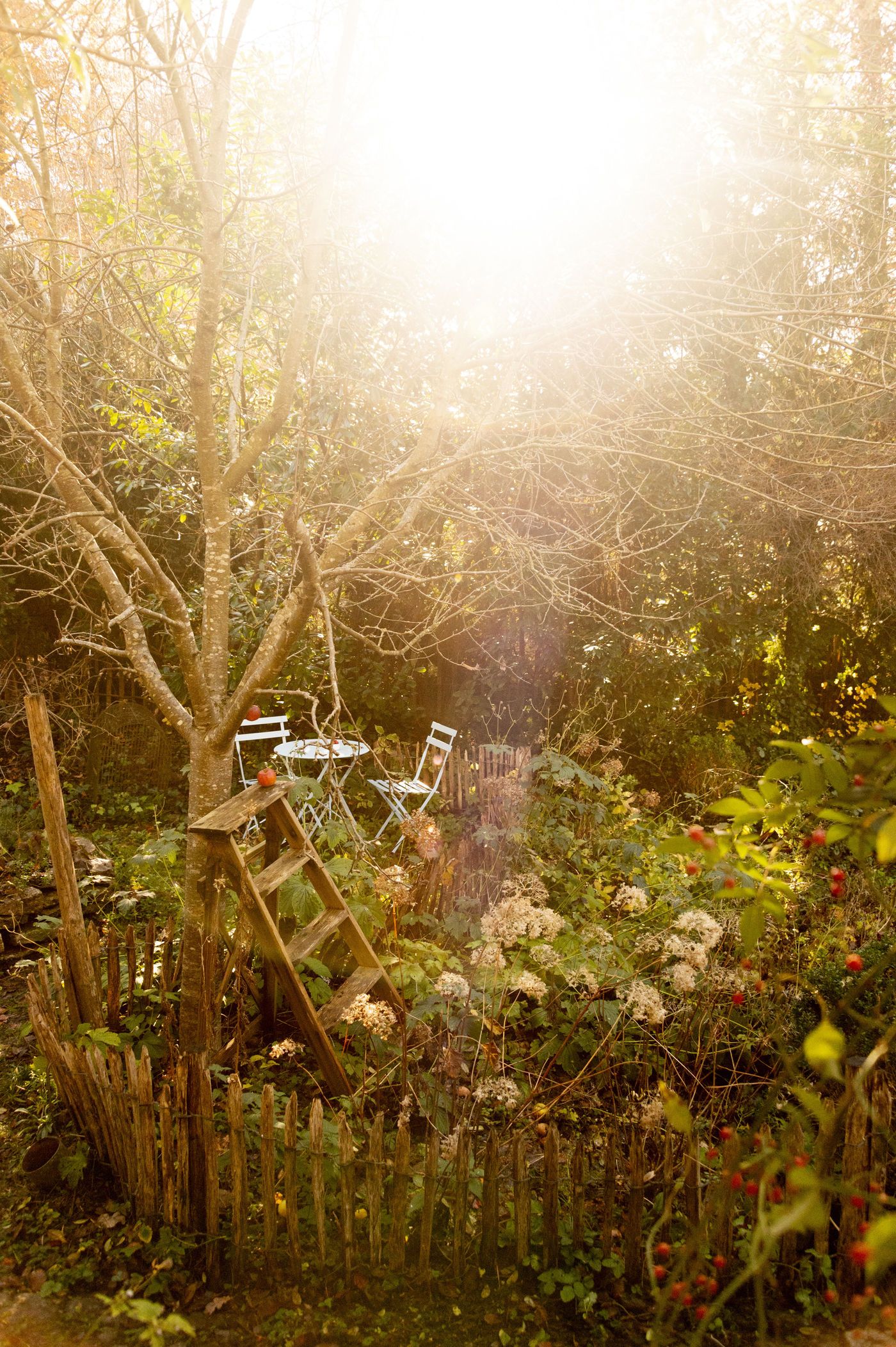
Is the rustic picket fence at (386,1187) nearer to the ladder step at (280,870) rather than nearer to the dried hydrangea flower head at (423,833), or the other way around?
the ladder step at (280,870)

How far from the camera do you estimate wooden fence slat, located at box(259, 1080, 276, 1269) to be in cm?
232

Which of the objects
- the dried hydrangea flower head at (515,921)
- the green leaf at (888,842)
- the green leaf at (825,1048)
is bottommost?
the dried hydrangea flower head at (515,921)

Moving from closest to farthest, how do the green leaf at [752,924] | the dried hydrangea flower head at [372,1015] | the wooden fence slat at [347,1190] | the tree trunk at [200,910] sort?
the green leaf at [752,924]
the wooden fence slat at [347,1190]
the dried hydrangea flower head at [372,1015]
the tree trunk at [200,910]

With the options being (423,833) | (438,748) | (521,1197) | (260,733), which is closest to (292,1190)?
(521,1197)

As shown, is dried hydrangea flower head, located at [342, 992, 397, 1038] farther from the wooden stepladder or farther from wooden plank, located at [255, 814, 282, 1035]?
wooden plank, located at [255, 814, 282, 1035]

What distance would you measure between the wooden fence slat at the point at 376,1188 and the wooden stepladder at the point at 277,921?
1.92 feet

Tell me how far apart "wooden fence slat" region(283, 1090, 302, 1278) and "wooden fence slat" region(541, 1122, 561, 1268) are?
0.77m

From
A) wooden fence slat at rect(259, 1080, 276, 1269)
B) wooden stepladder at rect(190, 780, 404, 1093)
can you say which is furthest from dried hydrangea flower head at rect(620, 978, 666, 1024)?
wooden fence slat at rect(259, 1080, 276, 1269)

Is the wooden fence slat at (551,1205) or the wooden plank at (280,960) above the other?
the wooden plank at (280,960)

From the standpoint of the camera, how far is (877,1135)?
2375 millimetres

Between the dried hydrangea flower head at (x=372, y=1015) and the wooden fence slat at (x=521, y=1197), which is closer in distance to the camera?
the wooden fence slat at (x=521, y=1197)

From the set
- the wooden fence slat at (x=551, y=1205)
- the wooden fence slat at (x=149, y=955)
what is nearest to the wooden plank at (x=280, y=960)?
the wooden fence slat at (x=149, y=955)

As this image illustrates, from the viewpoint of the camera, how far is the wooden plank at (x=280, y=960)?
2770 mm

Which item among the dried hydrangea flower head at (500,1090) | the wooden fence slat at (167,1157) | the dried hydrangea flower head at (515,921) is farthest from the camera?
the dried hydrangea flower head at (515,921)
